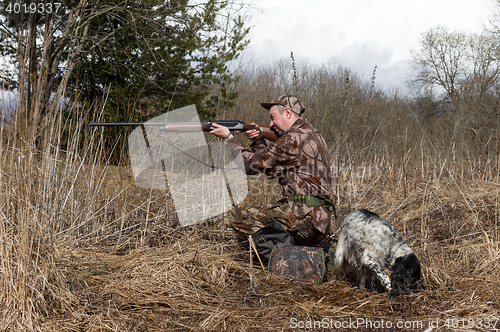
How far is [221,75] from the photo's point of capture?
648cm

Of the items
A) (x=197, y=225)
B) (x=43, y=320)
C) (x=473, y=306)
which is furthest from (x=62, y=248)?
(x=473, y=306)

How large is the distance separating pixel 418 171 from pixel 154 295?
421 cm

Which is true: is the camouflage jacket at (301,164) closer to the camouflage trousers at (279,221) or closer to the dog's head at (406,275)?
the camouflage trousers at (279,221)

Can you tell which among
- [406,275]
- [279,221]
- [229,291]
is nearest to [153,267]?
[229,291]

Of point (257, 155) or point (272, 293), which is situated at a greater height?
point (257, 155)

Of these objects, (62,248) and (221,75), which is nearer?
(62,248)

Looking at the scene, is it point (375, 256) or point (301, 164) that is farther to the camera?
point (301, 164)

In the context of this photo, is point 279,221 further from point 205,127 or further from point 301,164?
point 205,127

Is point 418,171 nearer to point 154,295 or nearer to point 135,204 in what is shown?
point 135,204

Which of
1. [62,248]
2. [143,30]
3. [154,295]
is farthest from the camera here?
[143,30]

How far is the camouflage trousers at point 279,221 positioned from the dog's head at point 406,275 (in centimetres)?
73

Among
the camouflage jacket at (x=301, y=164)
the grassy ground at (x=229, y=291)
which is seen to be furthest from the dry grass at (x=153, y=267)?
the camouflage jacket at (x=301, y=164)

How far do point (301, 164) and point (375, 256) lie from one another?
888 mm

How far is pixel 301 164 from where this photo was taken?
2.79 metres
